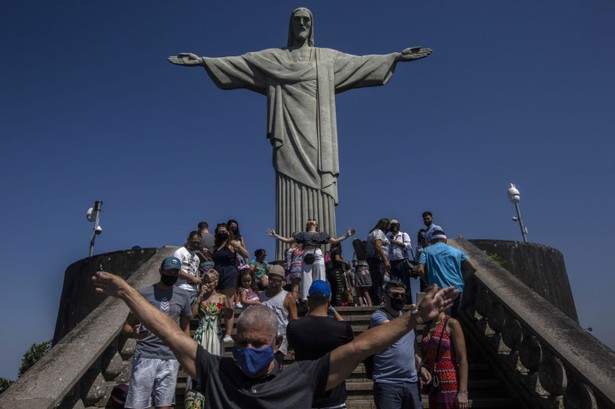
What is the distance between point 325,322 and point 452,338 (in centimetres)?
109

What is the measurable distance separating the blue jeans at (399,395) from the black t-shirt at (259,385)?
5.64 ft

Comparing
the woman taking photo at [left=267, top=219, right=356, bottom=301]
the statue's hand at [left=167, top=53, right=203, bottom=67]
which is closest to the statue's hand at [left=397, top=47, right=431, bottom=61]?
the statue's hand at [left=167, top=53, right=203, bottom=67]

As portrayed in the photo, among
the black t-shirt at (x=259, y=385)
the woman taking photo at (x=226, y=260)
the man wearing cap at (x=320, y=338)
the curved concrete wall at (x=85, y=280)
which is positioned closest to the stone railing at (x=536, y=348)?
the man wearing cap at (x=320, y=338)

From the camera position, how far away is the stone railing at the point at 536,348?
383 centimetres

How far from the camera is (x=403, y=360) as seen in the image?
3580 mm

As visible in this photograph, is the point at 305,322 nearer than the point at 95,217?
Yes

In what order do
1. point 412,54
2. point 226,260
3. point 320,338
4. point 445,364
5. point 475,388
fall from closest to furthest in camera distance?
point 320,338, point 445,364, point 475,388, point 226,260, point 412,54

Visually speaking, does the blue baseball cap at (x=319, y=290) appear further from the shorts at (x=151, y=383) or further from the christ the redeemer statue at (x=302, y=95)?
the christ the redeemer statue at (x=302, y=95)

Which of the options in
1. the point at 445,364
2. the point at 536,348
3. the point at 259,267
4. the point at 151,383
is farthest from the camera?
the point at 259,267

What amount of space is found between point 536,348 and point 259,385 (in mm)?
3510

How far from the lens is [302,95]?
1130 cm

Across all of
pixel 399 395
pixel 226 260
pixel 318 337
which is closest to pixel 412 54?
pixel 226 260

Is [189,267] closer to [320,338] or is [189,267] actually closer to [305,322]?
[305,322]

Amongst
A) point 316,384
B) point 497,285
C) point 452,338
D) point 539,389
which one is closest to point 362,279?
point 497,285
